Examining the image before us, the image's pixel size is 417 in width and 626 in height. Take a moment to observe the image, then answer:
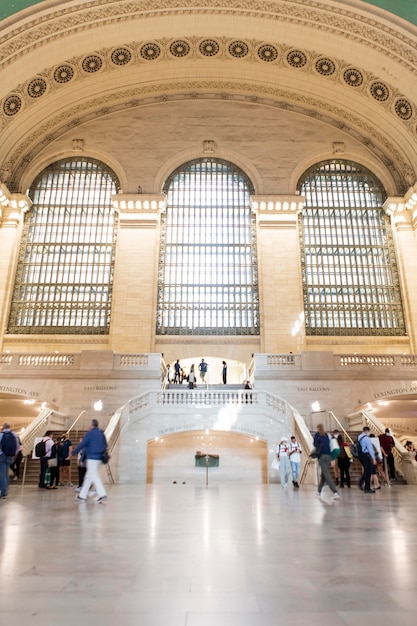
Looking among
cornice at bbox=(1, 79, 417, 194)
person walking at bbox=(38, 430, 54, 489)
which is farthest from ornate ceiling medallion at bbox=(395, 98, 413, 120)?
person walking at bbox=(38, 430, 54, 489)

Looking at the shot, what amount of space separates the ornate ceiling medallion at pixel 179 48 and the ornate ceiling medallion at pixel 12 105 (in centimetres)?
800

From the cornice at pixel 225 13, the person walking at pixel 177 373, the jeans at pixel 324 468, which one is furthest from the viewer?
the cornice at pixel 225 13

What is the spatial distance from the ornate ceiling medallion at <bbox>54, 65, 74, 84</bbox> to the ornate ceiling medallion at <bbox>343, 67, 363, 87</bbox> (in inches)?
540

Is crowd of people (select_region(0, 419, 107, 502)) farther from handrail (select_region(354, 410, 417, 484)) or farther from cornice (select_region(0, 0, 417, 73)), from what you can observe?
cornice (select_region(0, 0, 417, 73))

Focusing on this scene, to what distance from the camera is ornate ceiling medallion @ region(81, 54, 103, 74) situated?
23.1 metres

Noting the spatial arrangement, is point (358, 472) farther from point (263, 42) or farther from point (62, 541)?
point (263, 42)

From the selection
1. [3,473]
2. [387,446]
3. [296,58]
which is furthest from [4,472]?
[296,58]

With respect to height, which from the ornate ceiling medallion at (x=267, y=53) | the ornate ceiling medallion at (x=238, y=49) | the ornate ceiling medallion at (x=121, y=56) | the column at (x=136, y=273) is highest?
the ornate ceiling medallion at (x=238, y=49)

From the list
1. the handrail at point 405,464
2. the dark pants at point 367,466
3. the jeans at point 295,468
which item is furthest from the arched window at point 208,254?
the dark pants at point 367,466

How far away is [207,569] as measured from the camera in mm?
2834

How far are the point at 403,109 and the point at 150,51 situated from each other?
12.9m

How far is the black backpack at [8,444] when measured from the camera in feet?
24.8

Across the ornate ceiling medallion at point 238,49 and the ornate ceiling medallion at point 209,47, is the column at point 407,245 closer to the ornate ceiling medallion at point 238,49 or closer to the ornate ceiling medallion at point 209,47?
the ornate ceiling medallion at point 238,49

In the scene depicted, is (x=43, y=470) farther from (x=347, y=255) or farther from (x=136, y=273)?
(x=347, y=255)
